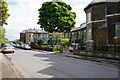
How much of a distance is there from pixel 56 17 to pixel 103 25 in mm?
18046

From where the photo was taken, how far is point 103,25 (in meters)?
21.8

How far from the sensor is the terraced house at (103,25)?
1766 centimetres

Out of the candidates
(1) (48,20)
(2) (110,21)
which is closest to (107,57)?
(2) (110,21)

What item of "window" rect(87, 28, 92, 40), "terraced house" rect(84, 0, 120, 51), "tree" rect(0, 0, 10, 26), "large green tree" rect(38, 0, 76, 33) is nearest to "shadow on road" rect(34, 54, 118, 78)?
"terraced house" rect(84, 0, 120, 51)

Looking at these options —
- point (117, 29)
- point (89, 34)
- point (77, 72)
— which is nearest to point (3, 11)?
point (77, 72)

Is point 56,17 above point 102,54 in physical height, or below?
above

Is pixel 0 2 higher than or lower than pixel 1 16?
higher

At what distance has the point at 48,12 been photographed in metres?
38.7

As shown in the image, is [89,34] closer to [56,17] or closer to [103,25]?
[103,25]

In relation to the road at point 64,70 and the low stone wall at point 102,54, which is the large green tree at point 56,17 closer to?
the low stone wall at point 102,54

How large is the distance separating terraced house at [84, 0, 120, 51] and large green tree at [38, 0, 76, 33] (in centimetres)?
1261

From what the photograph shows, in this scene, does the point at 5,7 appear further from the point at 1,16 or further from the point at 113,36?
the point at 113,36

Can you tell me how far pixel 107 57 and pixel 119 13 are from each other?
644cm

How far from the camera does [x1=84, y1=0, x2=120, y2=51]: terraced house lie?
1766 cm
